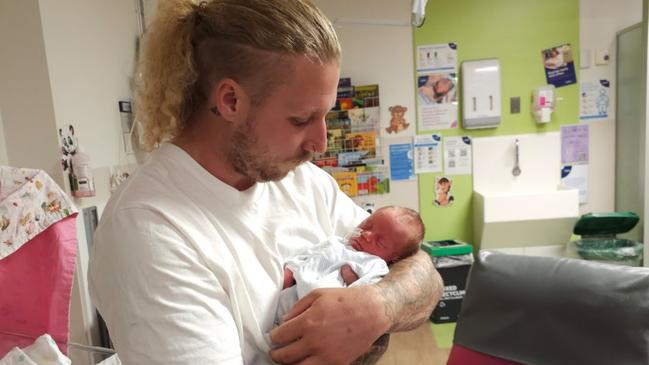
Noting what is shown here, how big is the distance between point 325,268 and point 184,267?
17.4 inches

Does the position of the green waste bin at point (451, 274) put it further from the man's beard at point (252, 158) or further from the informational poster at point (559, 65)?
the man's beard at point (252, 158)

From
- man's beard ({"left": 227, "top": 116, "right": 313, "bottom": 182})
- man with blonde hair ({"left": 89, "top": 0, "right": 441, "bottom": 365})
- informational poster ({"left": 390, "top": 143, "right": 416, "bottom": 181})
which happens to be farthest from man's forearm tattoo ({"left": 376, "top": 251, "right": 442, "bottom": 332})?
informational poster ({"left": 390, "top": 143, "right": 416, "bottom": 181})

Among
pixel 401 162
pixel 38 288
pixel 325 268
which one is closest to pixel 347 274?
pixel 325 268

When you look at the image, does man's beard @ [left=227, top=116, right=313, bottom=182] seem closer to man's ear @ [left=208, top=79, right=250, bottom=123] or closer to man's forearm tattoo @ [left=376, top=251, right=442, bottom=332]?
man's ear @ [left=208, top=79, right=250, bottom=123]

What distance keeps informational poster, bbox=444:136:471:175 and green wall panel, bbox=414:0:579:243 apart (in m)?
0.20

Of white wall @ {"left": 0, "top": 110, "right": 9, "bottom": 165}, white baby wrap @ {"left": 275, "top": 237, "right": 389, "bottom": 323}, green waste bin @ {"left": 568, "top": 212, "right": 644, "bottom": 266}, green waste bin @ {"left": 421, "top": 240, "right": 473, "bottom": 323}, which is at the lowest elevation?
green waste bin @ {"left": 421, "top": 240, "right": 473, "bottom": 323}

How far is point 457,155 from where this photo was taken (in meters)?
3.46

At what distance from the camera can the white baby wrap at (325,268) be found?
0.93 m

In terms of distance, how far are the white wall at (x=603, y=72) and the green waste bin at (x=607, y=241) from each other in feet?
1.23

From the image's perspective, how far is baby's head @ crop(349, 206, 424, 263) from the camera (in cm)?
136

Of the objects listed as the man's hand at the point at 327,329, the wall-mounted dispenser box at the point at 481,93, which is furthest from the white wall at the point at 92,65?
the wall-mounted dispenser box at the point at 481,93

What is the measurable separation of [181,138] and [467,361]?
4.12 ft

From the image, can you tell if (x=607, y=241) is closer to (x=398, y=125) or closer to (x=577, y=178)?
(x=577, y=178)

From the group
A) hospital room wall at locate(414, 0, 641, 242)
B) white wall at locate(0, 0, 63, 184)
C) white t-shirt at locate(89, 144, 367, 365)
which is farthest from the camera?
hospital room wall at locate(414, 0, 641, 242)
